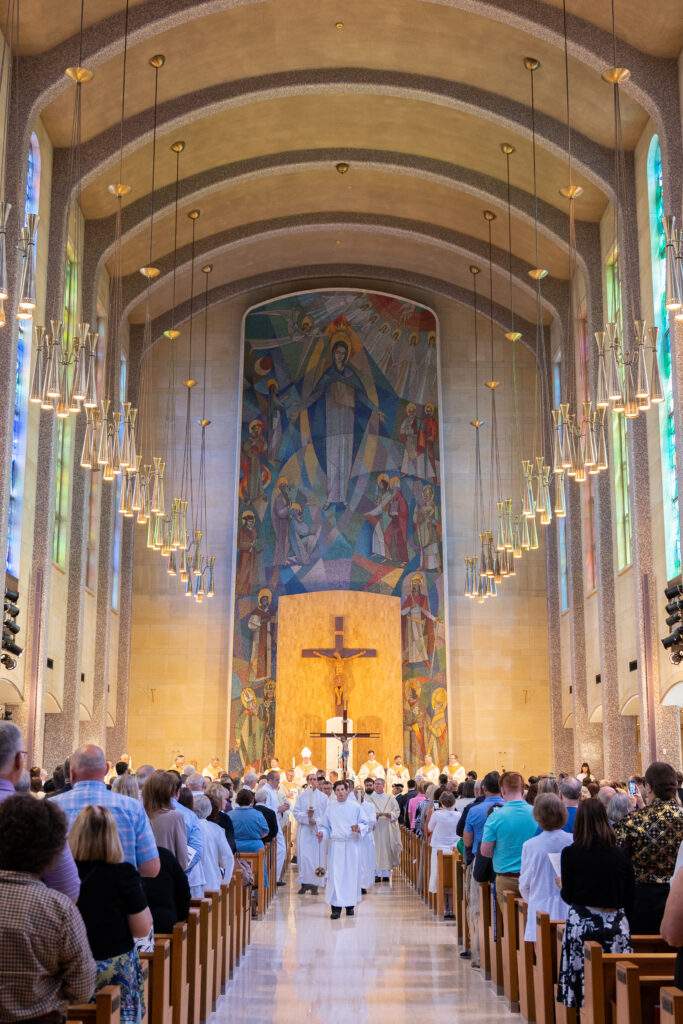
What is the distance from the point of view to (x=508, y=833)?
862 cm

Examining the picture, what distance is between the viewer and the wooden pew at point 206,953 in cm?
779

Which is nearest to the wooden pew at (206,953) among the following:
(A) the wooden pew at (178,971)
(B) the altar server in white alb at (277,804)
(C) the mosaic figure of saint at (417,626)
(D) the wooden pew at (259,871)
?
(A) the wooden pew at (178,971)

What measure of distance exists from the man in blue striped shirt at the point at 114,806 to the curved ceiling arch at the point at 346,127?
53.8 feet

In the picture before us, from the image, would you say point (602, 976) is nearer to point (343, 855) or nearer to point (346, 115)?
point (343, 855)

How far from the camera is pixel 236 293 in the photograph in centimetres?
2798

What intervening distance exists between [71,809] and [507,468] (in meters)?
23.7

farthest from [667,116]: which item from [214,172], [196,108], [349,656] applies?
[349,656]

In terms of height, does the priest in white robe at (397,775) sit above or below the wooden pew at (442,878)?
above

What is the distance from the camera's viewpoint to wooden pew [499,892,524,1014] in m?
8.37

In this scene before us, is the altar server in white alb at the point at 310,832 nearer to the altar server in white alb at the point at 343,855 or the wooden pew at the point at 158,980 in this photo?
the altar server in white alb at the point at 343,855

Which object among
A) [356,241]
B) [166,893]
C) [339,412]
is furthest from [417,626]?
[166,893]

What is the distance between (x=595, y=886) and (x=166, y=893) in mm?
2320

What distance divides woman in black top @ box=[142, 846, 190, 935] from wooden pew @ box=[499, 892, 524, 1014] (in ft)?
8.94

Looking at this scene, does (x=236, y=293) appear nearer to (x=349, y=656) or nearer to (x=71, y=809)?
(x=349, y=656)
